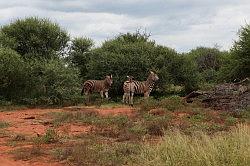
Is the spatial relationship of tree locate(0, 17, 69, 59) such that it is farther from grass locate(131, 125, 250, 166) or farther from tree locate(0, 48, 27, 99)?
grass locate(131, 125, 250, 166)

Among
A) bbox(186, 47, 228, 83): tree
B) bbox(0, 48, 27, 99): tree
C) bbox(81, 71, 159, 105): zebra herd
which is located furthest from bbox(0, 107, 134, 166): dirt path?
bbox(186, 47, 228, 83): tree

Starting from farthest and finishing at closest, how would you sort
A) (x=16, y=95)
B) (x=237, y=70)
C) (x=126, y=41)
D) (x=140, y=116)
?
(x=126, y=41), (x=237, y=70), (x=16, y=95), (x=140, y=116)

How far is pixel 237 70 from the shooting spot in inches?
1043

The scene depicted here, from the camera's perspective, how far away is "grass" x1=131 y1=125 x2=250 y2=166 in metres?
7.65

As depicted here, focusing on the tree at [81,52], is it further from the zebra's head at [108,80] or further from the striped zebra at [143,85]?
the striped zebra at [143,85]

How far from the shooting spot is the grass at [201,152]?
765cm

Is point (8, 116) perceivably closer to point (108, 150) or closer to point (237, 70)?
point (108, 150)

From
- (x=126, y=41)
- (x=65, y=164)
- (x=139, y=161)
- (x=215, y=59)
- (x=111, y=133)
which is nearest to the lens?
(x=139, y=161)

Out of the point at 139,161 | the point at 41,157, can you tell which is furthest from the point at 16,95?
the point at 139,161

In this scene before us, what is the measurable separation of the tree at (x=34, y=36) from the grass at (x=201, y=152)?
1804 cm

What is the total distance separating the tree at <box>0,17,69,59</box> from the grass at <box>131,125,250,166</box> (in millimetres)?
18042

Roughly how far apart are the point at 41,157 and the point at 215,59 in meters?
27.3

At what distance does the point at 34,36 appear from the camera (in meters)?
26.2

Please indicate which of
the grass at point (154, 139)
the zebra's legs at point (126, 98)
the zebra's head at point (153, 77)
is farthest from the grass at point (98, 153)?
the zebra's head at point (153, 77)
